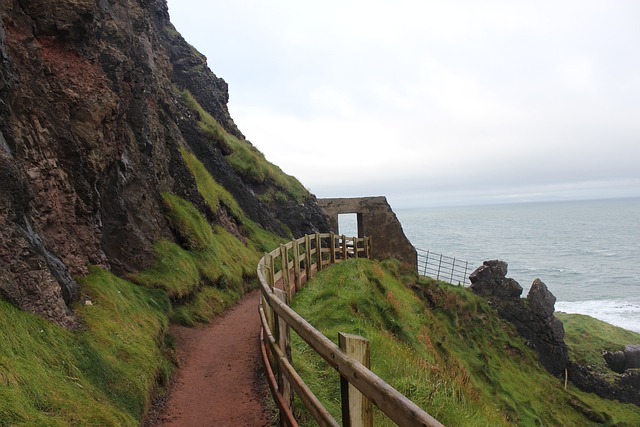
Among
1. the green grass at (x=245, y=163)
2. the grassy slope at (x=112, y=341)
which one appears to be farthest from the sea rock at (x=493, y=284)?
the grassy slope at (x=112, y=341)

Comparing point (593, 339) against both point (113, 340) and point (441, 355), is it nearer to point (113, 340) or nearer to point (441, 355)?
point (441, 355)

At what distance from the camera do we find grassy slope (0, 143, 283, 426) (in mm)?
4445

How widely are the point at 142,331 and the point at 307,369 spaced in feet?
10.2

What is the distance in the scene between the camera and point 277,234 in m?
26.0

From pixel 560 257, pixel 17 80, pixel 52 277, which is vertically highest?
pixel 17 80

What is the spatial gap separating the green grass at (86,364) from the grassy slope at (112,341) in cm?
1

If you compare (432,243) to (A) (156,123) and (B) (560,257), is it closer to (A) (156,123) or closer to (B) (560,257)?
(B) (560,257)

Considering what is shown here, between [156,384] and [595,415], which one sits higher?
[156,384]

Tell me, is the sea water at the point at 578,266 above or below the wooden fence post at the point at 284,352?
below

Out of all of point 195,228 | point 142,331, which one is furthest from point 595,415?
point 142,331

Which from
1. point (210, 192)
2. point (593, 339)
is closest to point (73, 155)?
point (210, 192)

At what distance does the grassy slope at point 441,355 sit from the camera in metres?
6.62

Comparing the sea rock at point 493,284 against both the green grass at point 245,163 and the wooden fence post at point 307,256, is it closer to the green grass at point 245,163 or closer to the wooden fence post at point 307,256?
the green grass at point 245,163

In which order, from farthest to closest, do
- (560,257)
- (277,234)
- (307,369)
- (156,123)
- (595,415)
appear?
(560,257) → (277,234) → (595,415) → (156,123) → (307,369)
